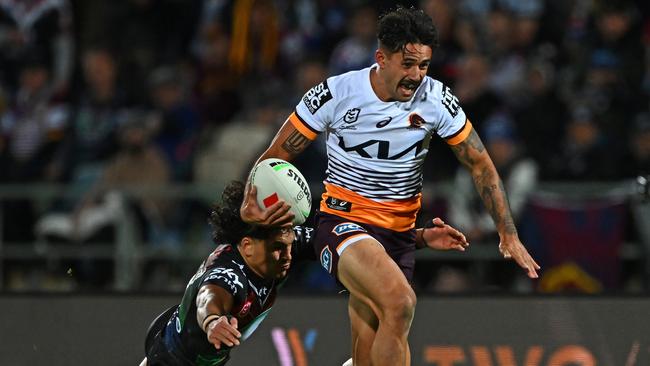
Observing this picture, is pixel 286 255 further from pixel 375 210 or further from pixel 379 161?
pixel 379 161

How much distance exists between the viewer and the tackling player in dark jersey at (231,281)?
23.1 feet

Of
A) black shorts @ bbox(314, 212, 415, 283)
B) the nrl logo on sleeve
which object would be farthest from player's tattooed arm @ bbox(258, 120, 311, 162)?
black shorts @ bbox(314, 212, 415, 283)

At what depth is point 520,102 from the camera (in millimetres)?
11430

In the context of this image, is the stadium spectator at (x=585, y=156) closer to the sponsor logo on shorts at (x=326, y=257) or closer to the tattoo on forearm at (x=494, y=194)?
the tattoo on forearm at (x=494, y=194)

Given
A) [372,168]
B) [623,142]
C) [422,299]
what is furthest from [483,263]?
[372,168]

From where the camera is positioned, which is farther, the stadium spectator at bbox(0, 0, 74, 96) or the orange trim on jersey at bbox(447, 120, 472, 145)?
the stadium spectator at bbox(0, 0, 74, 96)

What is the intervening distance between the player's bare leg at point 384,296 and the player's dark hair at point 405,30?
1.08 metres

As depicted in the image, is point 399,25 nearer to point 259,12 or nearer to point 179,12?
point 259,12

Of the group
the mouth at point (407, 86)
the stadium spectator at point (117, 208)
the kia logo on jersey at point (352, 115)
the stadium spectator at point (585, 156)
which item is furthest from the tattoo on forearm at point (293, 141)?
the stadium spectator at point (585, 156)

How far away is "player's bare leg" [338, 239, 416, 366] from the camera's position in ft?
22.9

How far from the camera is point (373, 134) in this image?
7.38 metres

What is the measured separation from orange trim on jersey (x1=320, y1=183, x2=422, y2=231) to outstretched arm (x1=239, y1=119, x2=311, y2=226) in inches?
13.2

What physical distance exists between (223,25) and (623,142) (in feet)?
13.4

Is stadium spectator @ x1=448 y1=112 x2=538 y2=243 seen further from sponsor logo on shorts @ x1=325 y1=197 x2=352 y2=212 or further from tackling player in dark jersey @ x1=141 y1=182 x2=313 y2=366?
tackling player in dark jersey @ x1=141 y1=182 x2=313 y2=366
